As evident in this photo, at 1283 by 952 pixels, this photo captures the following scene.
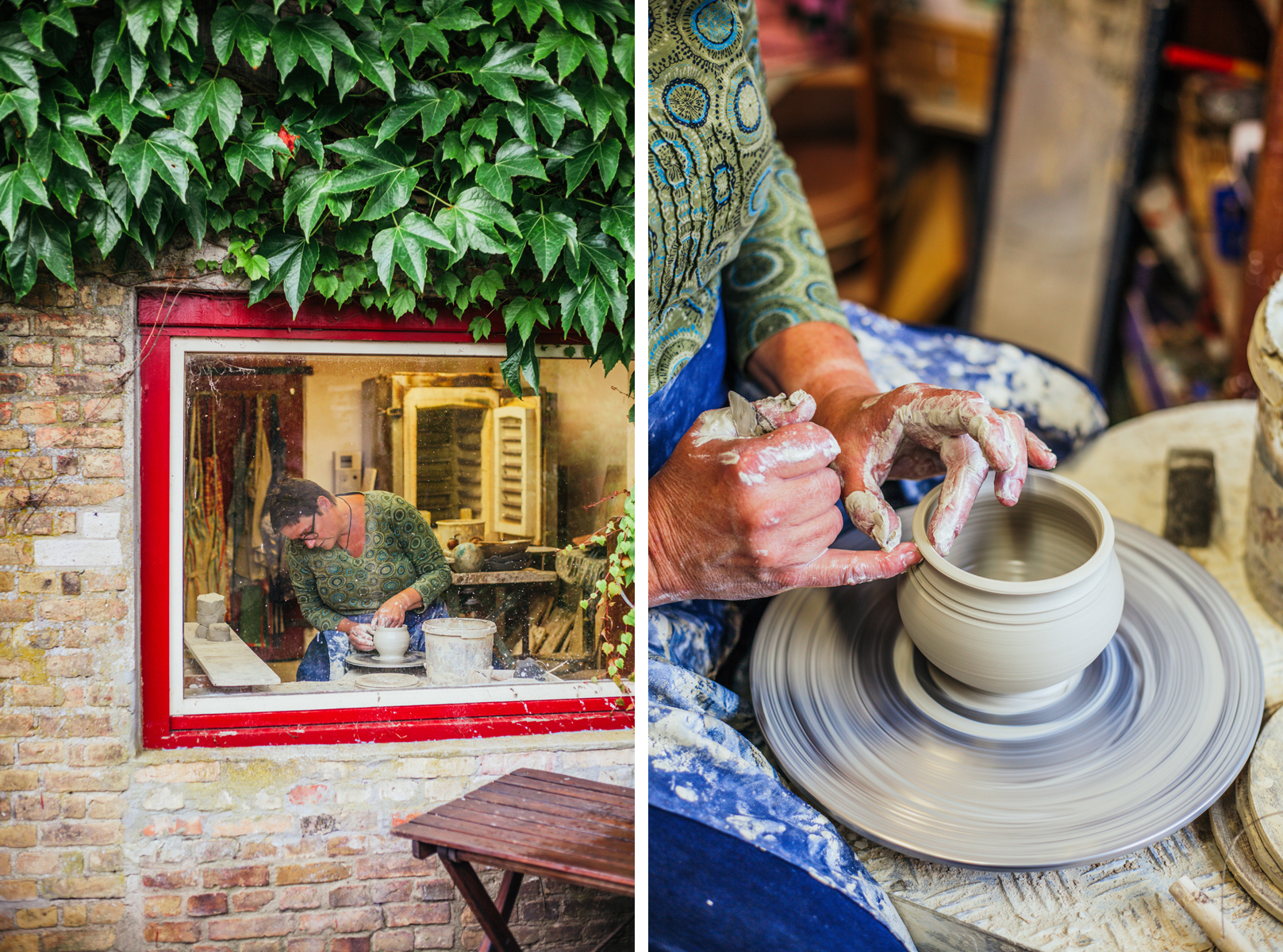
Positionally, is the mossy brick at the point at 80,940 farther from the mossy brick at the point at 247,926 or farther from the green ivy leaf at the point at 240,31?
the green ivy leaf at the point at 240,31

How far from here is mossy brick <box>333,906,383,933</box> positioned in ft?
3.04

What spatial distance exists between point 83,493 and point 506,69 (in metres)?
0.63

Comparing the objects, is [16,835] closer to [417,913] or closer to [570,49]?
[417,913]

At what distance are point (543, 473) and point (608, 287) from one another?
0.21 metres

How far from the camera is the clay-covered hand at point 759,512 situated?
76cm

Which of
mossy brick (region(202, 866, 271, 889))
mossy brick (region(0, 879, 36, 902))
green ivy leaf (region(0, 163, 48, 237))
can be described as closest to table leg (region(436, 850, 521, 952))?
mossy brick (region(202, 866, 271, 889))

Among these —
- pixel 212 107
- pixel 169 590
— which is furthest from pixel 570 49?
pixel 169 590

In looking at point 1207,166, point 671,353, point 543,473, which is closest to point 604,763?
point 543,473

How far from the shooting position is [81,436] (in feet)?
2.88

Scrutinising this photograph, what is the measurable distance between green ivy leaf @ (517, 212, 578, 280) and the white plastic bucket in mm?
391

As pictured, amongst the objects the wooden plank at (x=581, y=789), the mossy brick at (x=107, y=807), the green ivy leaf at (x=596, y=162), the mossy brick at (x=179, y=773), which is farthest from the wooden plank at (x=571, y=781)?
the green ivy leaf at (x=596, y=162)

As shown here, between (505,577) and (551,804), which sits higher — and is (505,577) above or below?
above

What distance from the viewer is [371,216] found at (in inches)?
33.2

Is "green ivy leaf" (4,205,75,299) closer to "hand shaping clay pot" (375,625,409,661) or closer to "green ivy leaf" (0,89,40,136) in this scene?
"green ivy leaf" (0,89,40,136)
